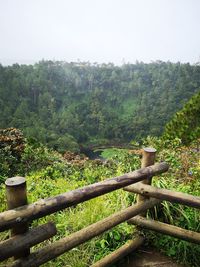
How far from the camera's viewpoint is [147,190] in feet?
11.5

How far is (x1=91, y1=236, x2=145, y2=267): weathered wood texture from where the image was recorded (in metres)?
3.21

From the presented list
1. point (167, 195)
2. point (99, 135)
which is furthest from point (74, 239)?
point (99, 135)

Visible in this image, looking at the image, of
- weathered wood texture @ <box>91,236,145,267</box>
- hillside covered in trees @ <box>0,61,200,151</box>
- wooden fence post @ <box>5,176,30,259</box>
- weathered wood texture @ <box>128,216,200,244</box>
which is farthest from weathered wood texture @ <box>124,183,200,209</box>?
hillside covered in trees @ <box>0,61,200,151</box>

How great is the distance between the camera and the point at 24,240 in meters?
2.43

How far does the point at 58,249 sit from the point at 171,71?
110 metres

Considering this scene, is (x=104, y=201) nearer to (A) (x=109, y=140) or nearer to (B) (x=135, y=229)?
(B) (x=135, y=229)

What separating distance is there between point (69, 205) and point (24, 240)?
46 cm

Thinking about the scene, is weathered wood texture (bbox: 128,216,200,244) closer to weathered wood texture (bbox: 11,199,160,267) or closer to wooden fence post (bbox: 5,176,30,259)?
weathered wood texture (bbox: 11,199,160,267)

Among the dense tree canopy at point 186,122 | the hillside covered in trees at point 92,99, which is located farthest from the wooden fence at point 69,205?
the hillside covered in trees at point 92,99

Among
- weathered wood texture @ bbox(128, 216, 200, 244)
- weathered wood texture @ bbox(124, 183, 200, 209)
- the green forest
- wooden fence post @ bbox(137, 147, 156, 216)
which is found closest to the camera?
weathered wood texture @ bbox(124, 183, 200, 209)

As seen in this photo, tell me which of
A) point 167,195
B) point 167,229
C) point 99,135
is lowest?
point 99,135

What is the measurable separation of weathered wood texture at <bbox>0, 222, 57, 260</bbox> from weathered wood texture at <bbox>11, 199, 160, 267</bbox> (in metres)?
0.18

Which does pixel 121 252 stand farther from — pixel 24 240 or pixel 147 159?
pixel 24 240

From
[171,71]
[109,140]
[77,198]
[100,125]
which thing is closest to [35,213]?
[77,198]
